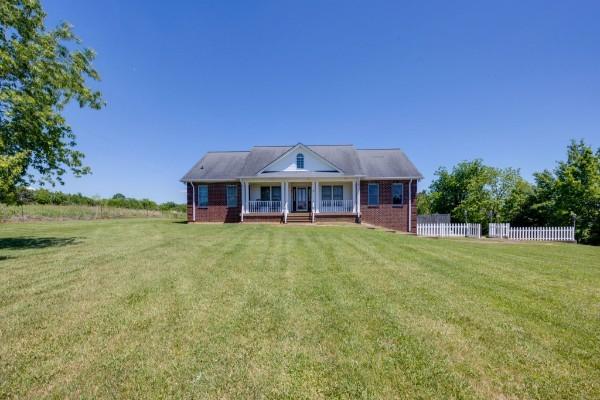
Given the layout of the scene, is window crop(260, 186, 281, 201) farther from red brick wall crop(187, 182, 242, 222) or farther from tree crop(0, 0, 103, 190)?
tree crop(0, 0, 103, 190)

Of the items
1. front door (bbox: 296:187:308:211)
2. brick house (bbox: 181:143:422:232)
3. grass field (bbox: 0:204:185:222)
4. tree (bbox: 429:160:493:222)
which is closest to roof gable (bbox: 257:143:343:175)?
brick house (bbox: 181:143:422:232)

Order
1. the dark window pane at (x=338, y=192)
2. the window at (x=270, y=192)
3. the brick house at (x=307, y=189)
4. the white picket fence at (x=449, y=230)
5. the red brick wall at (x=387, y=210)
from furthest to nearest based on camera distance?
the window at (x=270, y=192)
the dark window pane at (x=338, y=192)
the red brick wall at (x=387, y=210)
the brick house at (x=307, y=189)
the white picket fence at (x=449, y=230)

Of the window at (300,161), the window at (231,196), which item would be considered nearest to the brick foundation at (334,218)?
the window at (300,161)

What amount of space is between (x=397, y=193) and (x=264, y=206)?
992 cm

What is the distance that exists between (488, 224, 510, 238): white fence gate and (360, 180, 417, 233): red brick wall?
16.0ft

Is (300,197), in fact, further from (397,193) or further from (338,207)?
(397,193)

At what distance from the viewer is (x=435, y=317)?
3.79 m

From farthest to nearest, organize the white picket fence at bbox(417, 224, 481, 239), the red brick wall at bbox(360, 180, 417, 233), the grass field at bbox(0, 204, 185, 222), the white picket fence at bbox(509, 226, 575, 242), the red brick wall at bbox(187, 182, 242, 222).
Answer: the grass field at bbox(0, 204, 185, 222) < the red brick wall at bbox(187, 182, 242, 222) < the red brick wall at bbox(360, 180, 417, 233) < the white picket fence at bbox(417, 224, 481, 239) < the white picket fence at bbox(509, 226, 575, 242)

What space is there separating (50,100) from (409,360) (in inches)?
516

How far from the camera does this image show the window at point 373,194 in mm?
19641

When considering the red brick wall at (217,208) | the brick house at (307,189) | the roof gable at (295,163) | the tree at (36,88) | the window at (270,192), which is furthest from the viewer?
the window at (270,192)

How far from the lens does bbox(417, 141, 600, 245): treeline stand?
20.1 m

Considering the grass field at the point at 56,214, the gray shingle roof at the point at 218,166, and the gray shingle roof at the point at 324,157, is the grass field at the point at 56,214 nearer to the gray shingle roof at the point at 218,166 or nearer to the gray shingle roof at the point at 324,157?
the gray shingle roof at the point at 218,166

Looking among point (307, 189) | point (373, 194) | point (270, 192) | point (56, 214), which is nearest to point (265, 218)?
point (270, 192)
